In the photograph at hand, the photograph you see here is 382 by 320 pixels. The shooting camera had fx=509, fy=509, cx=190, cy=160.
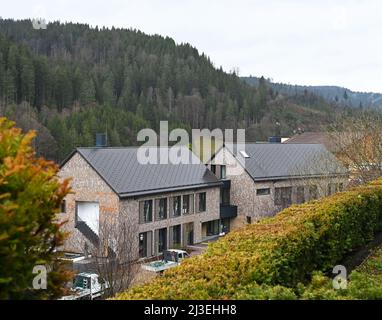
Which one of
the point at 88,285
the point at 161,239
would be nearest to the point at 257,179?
the point at 161,239

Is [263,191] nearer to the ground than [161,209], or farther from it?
farther from it

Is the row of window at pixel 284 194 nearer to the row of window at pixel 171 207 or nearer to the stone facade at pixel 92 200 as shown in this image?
the row of window at pixel 171 207

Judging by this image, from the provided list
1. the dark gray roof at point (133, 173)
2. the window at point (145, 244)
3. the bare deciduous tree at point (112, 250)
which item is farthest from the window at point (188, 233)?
the bare deciduous tree at point (112, 250)

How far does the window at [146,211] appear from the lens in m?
27.1

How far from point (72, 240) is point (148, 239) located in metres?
3.99

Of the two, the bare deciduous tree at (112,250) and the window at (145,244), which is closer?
the bare deciduous tree at (112,250)

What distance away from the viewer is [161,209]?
28703 millimetres

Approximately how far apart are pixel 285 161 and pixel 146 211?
13.5 m

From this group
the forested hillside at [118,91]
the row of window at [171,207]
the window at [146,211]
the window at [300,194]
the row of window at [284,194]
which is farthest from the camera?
the forested hillside at [118,91]

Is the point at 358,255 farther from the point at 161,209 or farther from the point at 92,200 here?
the point at 161,209

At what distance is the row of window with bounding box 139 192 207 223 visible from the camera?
27.5 meters

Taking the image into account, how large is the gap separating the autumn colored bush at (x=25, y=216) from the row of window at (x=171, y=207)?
22.1 meters
